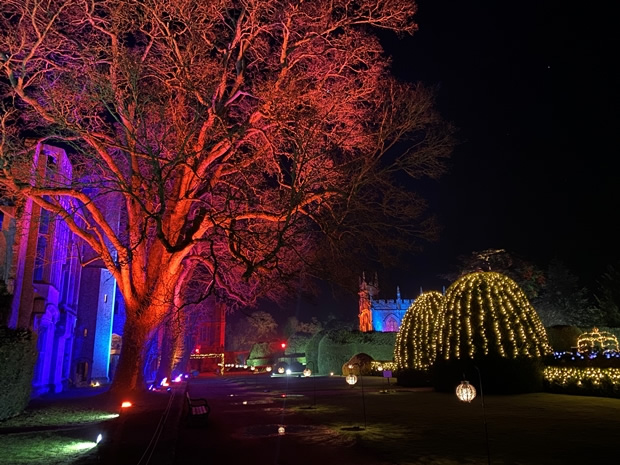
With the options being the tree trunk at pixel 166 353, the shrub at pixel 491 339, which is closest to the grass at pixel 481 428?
the shrub at pixel 491 339

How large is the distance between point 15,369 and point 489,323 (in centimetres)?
1426

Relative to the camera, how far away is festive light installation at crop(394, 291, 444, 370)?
2002 cm

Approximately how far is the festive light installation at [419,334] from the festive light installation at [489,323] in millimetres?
A: 2511

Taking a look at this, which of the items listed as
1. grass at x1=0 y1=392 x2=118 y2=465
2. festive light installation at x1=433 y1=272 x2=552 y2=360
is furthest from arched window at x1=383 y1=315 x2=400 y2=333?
grass at x1=0 y1=392 x2=118 y2=465

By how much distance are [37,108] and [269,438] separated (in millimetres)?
10776

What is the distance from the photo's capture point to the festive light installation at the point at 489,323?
16.0 metres

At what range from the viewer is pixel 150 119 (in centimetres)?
1588

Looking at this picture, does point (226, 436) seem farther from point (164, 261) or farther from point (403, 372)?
point (403, 372)

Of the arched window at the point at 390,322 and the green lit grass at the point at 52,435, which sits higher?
the arched window at the point at 390,322

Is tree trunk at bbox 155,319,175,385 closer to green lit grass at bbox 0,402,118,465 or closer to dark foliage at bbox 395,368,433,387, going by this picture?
green lit grass at bbox 0,402,118,465

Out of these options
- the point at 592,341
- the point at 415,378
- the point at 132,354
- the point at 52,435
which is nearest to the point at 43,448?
the point at 52,435

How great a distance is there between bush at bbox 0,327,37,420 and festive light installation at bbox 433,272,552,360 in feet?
43.2

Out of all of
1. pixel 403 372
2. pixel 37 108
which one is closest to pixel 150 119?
pixel 37 108

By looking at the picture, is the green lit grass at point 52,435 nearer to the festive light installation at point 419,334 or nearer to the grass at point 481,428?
the grass at point 481,428
